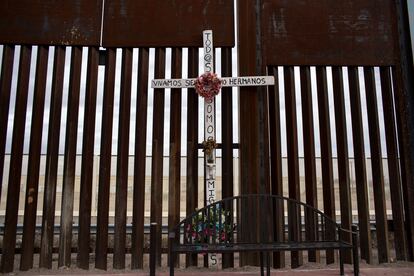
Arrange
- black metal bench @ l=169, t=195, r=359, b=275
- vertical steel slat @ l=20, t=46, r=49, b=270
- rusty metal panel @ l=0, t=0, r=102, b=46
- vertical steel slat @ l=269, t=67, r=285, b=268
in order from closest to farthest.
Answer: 1. black metal bench @ l=169, t=195, r=359, b=275
2. vertical steel slat @ l=20, t=46, r=49, b=270
3. vertical steel slat @ l=269, t=67, r=285, b=268
4. rusty metal panel @ l=0, t=0, r=102, b=46

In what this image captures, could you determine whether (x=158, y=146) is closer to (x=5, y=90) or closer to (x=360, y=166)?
(x=5, y=90)

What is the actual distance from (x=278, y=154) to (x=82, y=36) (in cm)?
349

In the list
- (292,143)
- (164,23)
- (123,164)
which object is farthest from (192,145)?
(164,23)

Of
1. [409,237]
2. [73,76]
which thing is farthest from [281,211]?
[73,76]

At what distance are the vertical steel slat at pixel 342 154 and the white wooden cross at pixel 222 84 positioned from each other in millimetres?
1170

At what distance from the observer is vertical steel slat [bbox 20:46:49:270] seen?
19.6ft

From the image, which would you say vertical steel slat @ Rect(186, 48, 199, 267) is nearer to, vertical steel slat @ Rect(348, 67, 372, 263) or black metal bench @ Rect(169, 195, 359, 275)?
black metal bench @ Rect(169, 195, 359, 275)

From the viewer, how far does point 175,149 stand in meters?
6.27

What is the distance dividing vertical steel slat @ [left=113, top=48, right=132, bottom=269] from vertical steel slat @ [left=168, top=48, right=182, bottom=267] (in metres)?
0.66

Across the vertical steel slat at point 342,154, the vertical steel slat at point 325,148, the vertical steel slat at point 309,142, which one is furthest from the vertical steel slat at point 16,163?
the vertical steel slat at point 342,154

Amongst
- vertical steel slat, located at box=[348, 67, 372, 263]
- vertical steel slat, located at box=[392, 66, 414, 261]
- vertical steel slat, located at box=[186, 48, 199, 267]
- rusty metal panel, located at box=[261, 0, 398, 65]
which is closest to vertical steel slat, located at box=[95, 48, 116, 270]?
vertical steel slat, located at box=[186, 48, 199, 267]

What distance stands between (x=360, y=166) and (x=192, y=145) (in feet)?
8.51

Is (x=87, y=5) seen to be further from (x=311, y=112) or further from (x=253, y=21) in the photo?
(x=311, y=112)

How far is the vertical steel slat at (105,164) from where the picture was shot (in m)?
6.02
